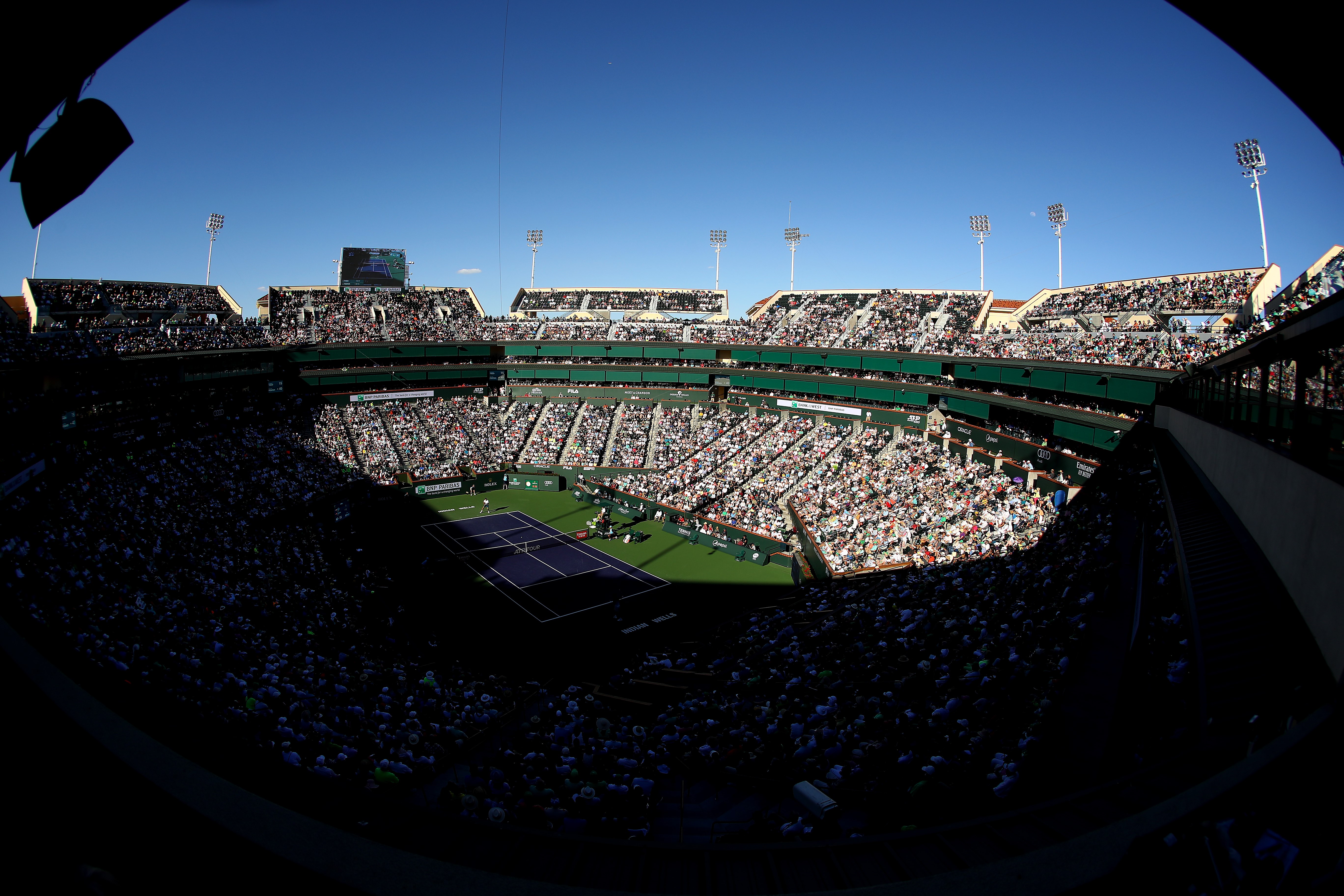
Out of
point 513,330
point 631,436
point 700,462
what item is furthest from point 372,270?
point 700,462

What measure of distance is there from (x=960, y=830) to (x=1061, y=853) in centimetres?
135

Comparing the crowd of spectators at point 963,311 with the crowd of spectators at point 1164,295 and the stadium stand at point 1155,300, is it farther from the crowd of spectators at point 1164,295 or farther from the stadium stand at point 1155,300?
the crowd of spectators at point 1164,295

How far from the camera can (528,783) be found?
11.3 meters

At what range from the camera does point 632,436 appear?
161 feet

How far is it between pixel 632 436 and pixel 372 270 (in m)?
35.6

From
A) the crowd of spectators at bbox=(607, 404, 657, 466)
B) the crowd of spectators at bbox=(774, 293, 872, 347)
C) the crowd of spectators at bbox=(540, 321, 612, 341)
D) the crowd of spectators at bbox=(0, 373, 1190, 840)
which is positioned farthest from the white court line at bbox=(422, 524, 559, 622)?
the crowd of spectators at bbox=(774, 293, 872, 347)

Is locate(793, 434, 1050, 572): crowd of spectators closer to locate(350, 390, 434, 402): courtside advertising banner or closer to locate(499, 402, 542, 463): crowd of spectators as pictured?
locate(499, 402, 542, 463): crowd of spectators

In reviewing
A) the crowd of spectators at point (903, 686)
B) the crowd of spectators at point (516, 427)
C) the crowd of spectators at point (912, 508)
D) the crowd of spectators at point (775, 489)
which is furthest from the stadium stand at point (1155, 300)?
the crowd of spectators at point (516, 427)

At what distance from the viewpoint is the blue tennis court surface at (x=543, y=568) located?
85.7ft

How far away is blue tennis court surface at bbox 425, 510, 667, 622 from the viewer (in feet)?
85.7

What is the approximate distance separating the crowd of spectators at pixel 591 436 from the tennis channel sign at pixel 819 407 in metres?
13.4

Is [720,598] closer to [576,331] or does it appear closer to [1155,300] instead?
[1155,300]

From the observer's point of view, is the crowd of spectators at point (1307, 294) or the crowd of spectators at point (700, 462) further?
the crowd of spectators at point (700, 462)

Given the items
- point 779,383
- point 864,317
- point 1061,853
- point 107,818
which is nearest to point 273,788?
point 107,818
